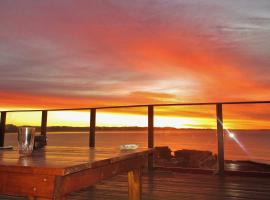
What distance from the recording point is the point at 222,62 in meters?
4.37

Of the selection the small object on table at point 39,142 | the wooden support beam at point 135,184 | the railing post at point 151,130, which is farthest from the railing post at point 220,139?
the small object on table at point 39,142

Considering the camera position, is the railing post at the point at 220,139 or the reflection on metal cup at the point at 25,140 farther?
the railing post at the point at 220,139

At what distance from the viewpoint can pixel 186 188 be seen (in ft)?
10.0

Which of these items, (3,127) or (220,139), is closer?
(220,139)

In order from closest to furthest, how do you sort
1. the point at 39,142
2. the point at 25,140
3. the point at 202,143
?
1. the point at 25,140
2. the point at 39,142
3. the point at 202,143

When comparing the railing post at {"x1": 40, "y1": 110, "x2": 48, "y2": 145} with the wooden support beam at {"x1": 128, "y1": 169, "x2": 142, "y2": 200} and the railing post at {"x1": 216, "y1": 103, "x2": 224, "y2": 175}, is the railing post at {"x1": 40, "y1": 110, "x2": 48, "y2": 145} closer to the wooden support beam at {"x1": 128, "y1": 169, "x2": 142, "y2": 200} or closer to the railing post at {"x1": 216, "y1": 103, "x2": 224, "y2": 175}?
the railing post at {"x1": 216, "y1": 103, "x2": 224, "y2": 175}

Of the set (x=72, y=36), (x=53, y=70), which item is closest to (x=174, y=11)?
(x=72, y=36)

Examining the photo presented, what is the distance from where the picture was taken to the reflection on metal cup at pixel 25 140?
1422mm

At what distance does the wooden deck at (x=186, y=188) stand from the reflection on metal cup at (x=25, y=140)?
1.43 m

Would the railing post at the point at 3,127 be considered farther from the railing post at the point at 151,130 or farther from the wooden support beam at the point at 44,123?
the railing post at the point at 151,130

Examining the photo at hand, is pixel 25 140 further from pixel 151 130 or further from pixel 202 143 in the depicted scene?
pixel 202 143

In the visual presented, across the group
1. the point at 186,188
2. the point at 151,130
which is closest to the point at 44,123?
the point at 151,130

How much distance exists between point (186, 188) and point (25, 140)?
219cm

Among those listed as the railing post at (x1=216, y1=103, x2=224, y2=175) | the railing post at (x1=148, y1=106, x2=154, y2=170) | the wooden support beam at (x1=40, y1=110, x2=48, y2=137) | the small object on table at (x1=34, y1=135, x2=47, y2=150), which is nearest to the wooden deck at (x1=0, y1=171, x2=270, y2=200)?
the railing post at (x1=216, y1=103, x2=224, y2=175)
